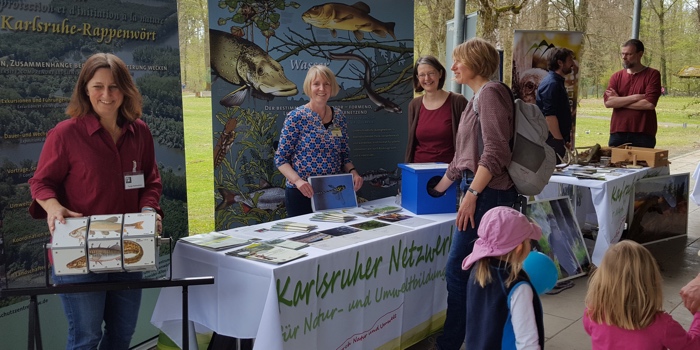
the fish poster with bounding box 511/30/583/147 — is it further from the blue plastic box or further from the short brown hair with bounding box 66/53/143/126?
the short brown hair with bounding box 66/53/143/126

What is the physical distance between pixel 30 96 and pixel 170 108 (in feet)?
2.31

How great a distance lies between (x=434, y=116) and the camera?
334 centimetres

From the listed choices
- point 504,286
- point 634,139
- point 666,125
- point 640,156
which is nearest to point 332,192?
point 504,286

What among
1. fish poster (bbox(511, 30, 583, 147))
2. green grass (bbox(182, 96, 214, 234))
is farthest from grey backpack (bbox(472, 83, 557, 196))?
green grass (bbox(182, 96, 214, 234))

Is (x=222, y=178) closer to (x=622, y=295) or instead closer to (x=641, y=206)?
(x=622, y=295)

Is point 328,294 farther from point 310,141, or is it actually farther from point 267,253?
point 310,141

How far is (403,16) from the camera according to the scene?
4.12 metres

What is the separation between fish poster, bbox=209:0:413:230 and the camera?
344 centimetres

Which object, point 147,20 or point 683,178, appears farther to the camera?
point 683,178

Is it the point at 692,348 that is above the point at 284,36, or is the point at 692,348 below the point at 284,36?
below

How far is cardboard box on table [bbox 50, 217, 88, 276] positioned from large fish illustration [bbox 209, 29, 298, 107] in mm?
1734

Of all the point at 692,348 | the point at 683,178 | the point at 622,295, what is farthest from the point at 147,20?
the point at 683,178

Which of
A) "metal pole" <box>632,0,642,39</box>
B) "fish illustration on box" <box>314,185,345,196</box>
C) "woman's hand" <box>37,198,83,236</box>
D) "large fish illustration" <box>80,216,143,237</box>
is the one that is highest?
"metal pole" <box>632,0,642,39</box>

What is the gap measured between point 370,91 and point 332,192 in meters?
1.21
